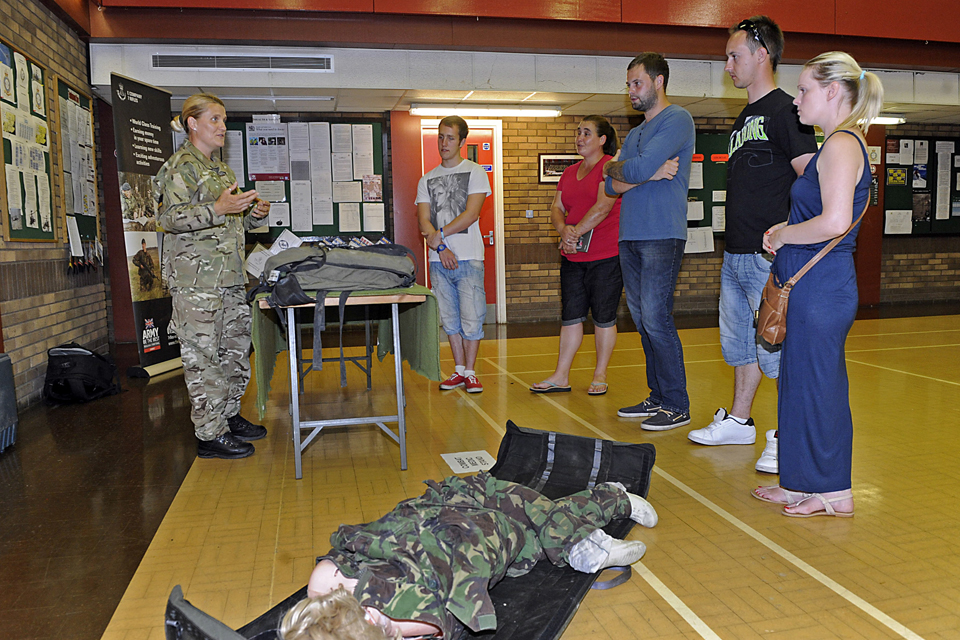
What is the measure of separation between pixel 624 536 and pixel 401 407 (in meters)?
1.26

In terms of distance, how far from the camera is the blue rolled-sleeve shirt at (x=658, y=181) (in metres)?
3.50

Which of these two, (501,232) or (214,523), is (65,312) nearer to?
(214,523)

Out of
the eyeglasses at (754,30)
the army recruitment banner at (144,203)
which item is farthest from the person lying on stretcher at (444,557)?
the army recruitment banner at (144,203)

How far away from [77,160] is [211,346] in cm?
385

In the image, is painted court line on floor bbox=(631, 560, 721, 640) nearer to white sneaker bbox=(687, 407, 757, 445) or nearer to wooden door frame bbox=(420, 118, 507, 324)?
white sneaker bbox=(687, 407, 757, 445)

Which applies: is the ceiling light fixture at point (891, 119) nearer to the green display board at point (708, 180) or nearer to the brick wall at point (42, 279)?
the green display board at point (708, 180)

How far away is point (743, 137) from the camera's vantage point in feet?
10.0

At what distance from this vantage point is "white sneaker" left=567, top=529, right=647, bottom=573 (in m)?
2.00

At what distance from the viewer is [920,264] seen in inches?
406

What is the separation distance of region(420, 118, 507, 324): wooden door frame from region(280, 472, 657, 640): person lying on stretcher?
22.3 feet

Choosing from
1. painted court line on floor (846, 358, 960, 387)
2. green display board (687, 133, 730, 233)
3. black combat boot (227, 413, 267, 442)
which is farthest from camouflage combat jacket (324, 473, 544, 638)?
green display board (687, 133, 730, 233)

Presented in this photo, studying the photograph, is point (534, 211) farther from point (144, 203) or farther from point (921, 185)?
point (921, 185)

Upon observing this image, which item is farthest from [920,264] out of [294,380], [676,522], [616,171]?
[294,380]

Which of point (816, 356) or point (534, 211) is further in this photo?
point (534, 211)
